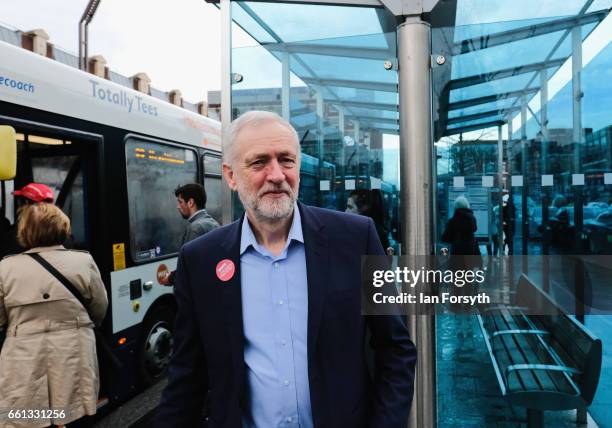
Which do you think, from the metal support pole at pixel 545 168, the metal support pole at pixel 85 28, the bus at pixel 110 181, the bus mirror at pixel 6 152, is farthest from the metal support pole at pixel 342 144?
the metal support pole at pixel 85 28

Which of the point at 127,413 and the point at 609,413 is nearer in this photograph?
the point at 609,413

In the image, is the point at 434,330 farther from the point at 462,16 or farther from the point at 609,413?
the point at 462,16

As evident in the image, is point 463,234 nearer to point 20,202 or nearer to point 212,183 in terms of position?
point 20,202

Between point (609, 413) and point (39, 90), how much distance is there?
4564mm

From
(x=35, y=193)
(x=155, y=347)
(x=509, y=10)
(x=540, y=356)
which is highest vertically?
(x=509, y=10)

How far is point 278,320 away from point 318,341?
0.15 m

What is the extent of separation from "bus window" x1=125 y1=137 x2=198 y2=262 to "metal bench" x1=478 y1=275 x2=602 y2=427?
3343 millimetres

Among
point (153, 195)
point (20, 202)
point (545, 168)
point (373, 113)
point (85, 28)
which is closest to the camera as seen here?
point (545, 168)

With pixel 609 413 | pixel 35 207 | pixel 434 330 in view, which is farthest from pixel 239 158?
pixel 609 413

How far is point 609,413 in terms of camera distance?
10.3 feet

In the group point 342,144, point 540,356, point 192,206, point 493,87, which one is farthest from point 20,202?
point 540,356

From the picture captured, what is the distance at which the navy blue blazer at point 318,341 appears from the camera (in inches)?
65.5

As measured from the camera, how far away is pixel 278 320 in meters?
1.70

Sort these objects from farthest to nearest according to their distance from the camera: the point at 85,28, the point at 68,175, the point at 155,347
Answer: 1. the point at 85,28
2. the point at 155,347
3. the point at 68,175
